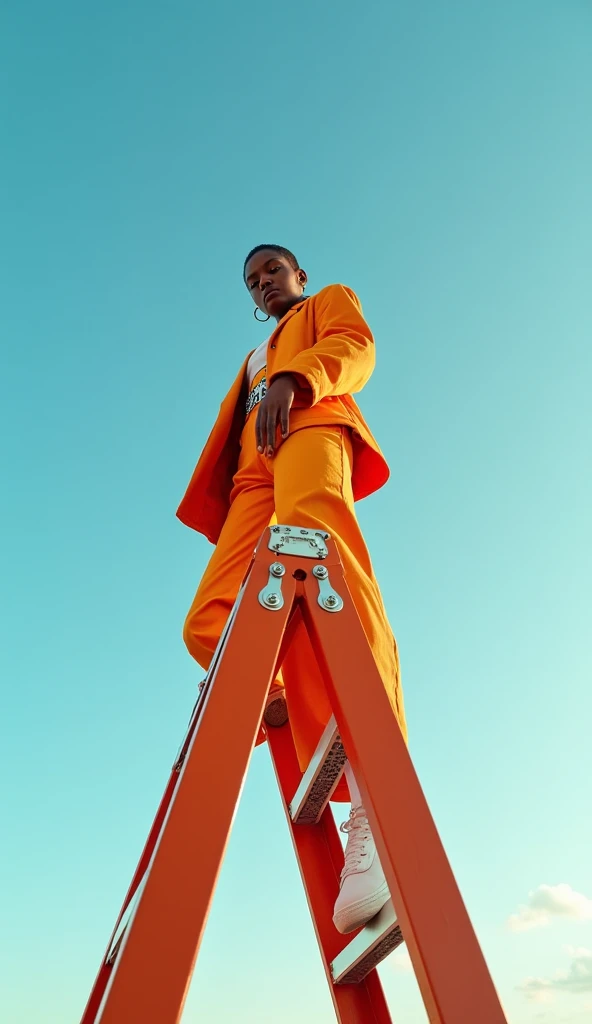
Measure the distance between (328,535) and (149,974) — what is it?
0.73 metres

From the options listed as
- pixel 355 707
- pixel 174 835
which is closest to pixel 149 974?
pixel 174 835

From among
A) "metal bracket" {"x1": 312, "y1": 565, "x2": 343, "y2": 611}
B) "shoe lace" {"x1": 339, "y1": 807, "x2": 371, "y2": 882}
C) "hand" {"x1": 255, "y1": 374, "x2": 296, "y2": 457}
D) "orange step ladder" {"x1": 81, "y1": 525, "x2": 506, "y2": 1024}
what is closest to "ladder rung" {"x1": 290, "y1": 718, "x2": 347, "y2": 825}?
"orange step ladder" {"x1": 81, "y1": 525, "x2": 506, "y2": 1024}

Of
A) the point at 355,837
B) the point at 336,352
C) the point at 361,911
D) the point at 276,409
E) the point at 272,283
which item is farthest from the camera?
the point at 272,283

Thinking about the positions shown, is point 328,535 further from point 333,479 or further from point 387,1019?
point 387,1019

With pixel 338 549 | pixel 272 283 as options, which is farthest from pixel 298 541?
pixel 272 283

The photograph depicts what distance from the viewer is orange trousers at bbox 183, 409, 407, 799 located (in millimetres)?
1269

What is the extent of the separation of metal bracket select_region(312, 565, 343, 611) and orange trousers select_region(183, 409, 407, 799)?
14 cm

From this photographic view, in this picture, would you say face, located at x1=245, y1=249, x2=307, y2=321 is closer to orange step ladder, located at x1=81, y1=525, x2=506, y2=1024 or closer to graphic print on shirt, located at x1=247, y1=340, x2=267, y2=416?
graphic print on shirt, located at x1=247, y1=340, x2=267, y2=416

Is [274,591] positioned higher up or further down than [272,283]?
further down

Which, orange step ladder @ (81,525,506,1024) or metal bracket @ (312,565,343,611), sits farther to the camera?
metal bracket @ (312,565,343,611)

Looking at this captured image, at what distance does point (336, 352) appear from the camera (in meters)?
1.82

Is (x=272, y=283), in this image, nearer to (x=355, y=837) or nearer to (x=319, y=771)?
(x=319, y=771)

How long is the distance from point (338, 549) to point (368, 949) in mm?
685

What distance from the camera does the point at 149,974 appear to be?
0.68 metres
